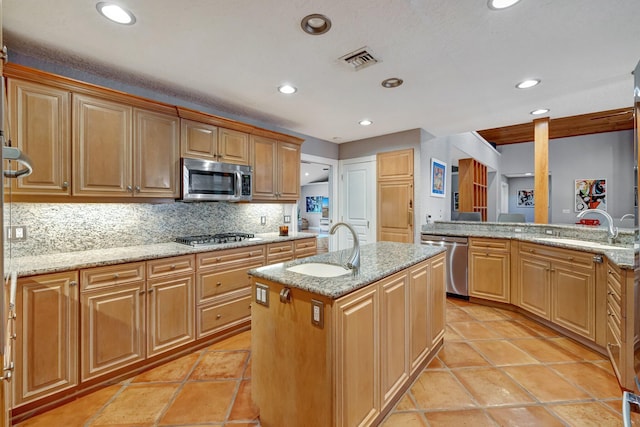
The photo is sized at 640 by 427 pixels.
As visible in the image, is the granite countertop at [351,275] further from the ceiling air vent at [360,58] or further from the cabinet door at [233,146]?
the cabinet door at [233,146]

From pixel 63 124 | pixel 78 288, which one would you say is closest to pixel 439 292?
pixel 78 288

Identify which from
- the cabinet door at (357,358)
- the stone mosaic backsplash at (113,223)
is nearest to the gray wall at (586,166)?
the stone mosaic backsplash at (113,223)

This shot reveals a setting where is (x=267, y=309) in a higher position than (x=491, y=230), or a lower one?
lower

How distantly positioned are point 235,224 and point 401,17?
108 inches

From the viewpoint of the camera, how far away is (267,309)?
163 centimetres

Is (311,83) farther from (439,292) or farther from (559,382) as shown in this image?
(559,382)

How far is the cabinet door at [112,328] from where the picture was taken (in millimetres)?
1973

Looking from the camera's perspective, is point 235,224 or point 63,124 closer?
point 63,124

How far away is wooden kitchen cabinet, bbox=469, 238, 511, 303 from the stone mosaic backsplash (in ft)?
9.74

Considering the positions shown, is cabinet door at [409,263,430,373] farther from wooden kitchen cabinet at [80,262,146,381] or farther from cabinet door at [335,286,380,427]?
wooden kitchen cabinet at [80,262,146,381]

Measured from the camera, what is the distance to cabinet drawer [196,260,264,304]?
259cm

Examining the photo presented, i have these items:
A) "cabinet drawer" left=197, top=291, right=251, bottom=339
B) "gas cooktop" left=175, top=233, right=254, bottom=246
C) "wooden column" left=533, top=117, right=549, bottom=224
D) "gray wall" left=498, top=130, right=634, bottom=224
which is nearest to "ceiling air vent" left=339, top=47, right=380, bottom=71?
"gas cooktop" left=175, top=233, right=254, bottom=246

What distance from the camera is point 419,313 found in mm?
2119

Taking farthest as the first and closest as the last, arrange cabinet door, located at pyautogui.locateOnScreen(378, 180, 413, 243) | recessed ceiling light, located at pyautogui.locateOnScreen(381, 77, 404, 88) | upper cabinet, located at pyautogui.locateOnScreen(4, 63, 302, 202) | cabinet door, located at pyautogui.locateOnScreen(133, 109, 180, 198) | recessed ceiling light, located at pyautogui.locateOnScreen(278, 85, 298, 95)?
cabinet door, located at pyautogui.locateOnScreen(378, 180, 413, 243)
recessed ceiling light, located at pyautogui.locateOnScreen(278, 85, 298, 95)
recessed ceiling light, located at pyautogui.locateOnScreen(381, 77, 404, 88)
cabinet door, located at pyautogui.locateOnScreen(133, 109, 180, 198)
upper cabinet, located at pyautogui.locateOnScreen(4, 63, 302, 202)
